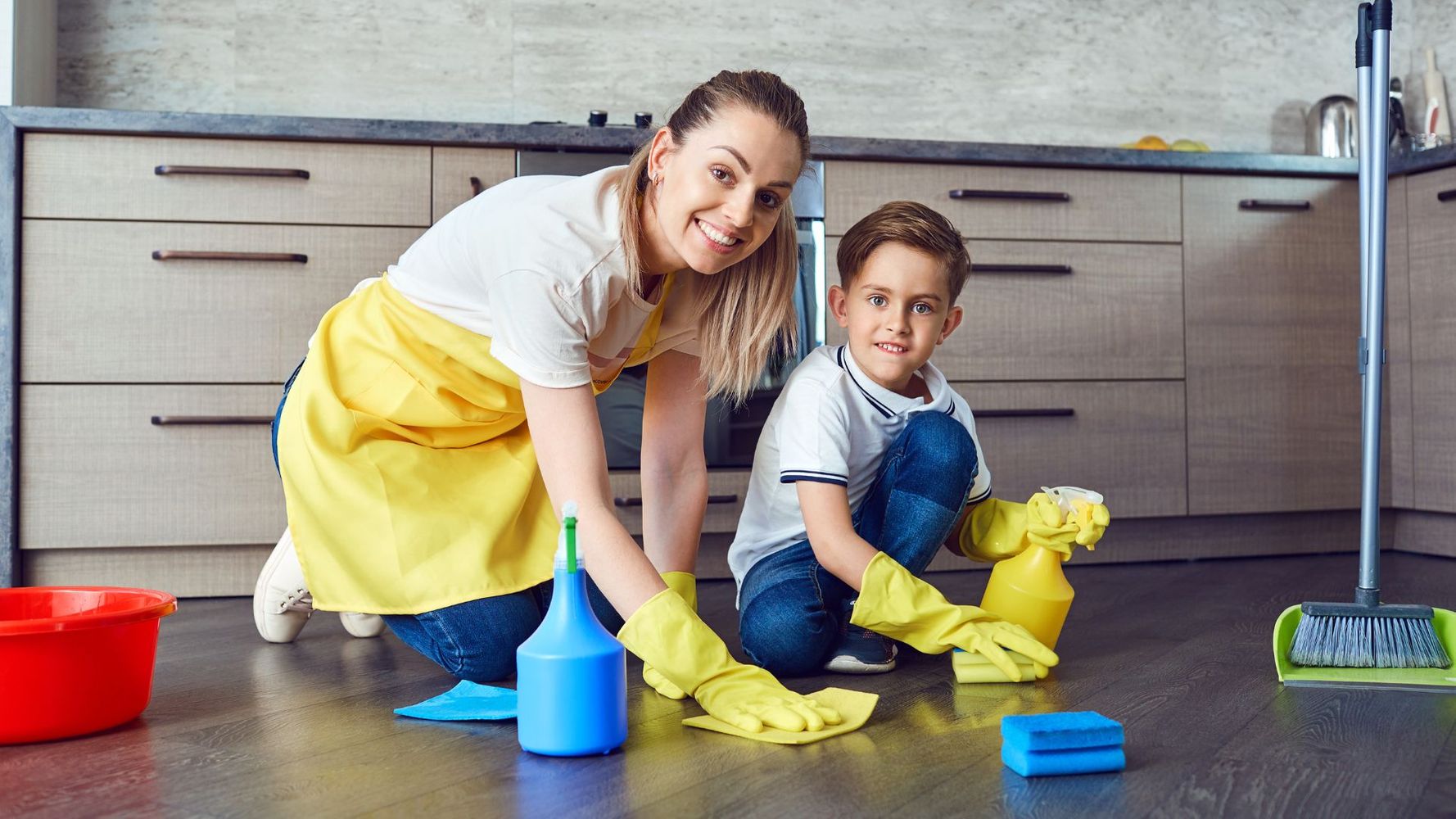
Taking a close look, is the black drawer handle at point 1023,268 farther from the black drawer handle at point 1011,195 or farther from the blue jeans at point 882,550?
the blue jeans at point 882,550

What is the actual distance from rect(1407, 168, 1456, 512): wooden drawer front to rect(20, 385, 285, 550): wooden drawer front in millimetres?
2284

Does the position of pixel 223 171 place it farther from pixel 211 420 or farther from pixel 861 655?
pixel 861 655

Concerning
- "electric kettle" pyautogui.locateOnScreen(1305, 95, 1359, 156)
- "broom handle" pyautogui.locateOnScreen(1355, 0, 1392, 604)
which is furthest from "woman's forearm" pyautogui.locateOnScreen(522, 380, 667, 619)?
"electric kettle" pyautogui.locateOnScreen(1305, 95, 1359, 156)

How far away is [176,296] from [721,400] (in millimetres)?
969

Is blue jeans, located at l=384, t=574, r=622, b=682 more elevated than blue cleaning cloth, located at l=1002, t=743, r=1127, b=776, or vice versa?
blue jeans, located at l=384, t=574, r=622, b=682

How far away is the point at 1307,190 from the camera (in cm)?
253

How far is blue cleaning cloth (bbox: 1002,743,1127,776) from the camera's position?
984 millimetres

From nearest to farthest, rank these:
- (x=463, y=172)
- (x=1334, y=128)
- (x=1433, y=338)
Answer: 1. (x=463, y=172)
2. (x=1433, y=338)
3. (x=1334, y=128)

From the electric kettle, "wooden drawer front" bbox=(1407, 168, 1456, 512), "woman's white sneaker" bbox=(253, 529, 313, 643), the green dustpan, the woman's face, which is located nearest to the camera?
the woman's face

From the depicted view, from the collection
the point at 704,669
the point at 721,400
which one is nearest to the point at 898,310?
the point at 704,669

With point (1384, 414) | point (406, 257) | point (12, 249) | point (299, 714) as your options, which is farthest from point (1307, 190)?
point (12, 249)

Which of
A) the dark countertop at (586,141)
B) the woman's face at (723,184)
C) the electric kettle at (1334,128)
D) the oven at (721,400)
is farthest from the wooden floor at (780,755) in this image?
the electric kettle at (1334,128)

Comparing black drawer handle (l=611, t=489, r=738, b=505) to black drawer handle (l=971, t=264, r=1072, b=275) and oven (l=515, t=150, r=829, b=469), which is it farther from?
black drawer handle (l=971, t=264, r=1072, b=275)

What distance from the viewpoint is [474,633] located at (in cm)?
136
